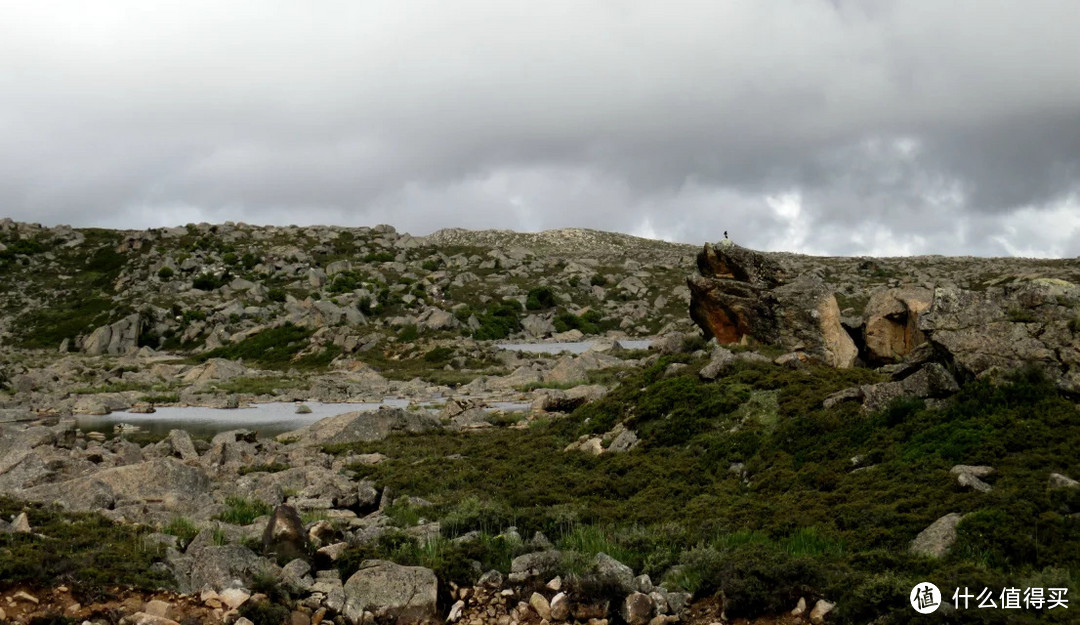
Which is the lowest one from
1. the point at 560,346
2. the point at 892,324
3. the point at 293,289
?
the point at 892,324

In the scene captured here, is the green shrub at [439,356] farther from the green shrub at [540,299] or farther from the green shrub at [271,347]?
the green shrub at [540,299]

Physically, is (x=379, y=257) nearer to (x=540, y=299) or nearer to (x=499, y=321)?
(x=540, y=299)

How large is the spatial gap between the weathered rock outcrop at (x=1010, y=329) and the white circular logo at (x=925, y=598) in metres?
8.51

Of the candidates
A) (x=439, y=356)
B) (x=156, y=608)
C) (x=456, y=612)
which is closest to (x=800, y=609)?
(x=456, y=612)

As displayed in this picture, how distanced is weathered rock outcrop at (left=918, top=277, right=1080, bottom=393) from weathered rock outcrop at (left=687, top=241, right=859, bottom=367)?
10.8m

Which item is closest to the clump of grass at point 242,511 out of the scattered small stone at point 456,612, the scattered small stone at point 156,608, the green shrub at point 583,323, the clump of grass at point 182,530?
the clump of grass at point 182,530

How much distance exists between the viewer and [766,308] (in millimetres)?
32250

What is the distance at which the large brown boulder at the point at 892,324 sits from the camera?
29.2 meters

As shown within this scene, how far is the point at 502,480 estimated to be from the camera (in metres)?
21.3

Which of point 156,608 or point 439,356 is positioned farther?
point 439,356

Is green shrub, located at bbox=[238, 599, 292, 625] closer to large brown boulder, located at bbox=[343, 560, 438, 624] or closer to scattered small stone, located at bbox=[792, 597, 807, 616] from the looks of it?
large brown boulder, located at bbox=[343, 560, 438, 624]

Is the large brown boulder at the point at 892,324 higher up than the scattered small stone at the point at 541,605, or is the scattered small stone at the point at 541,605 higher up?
the large brown boulder at the point at 892,324

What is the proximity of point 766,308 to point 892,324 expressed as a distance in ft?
14.8

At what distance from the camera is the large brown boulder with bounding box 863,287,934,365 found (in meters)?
29.2
